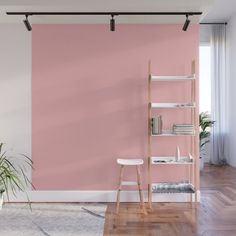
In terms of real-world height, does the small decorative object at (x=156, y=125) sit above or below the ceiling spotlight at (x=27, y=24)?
below

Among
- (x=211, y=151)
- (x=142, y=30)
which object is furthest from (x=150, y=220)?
(x=211, y=151)

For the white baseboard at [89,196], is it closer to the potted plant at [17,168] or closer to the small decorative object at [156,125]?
the potted plant at [17,168]

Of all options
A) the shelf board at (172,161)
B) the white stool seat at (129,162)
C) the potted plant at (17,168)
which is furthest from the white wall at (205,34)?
the potted plant at (17,168)

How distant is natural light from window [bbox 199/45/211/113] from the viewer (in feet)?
24.0

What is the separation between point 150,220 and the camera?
3541 millimetres

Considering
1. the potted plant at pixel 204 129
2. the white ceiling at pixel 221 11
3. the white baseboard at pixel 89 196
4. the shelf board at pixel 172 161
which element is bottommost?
the white baseboard at pixel 89 196

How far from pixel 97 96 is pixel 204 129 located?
324cm

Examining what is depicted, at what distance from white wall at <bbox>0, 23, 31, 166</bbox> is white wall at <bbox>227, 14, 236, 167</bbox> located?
14.2 ft

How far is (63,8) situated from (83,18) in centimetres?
39

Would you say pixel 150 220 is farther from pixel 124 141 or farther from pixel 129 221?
pixel 124 141

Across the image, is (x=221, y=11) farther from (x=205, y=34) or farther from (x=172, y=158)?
(x=172, y=158)

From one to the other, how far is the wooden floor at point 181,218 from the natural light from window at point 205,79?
2.93 m

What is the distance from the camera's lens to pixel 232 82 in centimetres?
673

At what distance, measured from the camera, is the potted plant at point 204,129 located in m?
6.70
